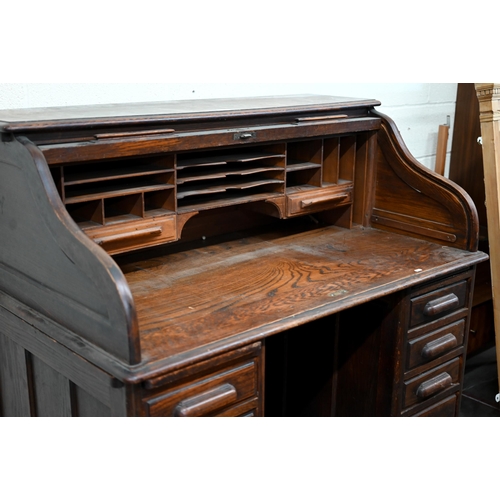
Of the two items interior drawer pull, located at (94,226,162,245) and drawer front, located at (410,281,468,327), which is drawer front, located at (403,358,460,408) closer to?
drawer front, located at (410,281,468,327)

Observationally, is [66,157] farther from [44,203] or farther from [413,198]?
[413,198]

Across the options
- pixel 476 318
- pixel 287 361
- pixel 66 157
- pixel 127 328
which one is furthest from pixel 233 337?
pixel 476 318

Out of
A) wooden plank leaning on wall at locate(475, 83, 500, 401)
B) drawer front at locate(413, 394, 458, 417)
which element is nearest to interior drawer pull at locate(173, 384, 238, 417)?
drawer front at locate(413, 394, 458, 417)

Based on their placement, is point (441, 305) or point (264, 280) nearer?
point (264, 280)

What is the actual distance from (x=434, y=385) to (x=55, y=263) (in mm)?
1415

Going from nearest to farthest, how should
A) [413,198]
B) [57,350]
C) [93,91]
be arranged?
[57,350]
[93,91]
[413,198]

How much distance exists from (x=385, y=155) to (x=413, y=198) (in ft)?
0.64

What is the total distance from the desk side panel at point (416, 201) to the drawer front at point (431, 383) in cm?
45

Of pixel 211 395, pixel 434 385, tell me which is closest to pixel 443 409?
pixel 434 385

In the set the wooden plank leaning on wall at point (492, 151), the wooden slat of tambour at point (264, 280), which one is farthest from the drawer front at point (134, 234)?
the wooden plank leaning on wall at point (492, 151)

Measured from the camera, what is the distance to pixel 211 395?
176 centimetres

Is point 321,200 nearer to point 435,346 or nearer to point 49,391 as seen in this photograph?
point 435,346

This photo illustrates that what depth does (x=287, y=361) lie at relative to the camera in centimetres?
265

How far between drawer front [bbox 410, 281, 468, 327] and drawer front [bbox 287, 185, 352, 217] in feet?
1.65
